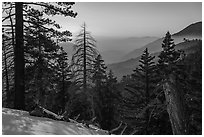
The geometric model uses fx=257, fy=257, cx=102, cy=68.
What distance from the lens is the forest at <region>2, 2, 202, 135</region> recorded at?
19.8 feet

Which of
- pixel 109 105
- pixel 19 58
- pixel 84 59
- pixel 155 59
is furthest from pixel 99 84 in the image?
pixel 19 58

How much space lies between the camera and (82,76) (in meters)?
15.4

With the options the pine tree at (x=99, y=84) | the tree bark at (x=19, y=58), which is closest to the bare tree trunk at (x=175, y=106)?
the tree bark at (x=19, y=58)

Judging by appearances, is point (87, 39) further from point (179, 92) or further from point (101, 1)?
point (179, 92)

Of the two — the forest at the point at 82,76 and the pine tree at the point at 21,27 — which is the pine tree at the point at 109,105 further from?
the pine tree at the point at 21,27

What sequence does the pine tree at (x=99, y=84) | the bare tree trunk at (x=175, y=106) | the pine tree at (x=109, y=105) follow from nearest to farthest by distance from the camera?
the bare tree trunk at (x=175, y=106) < the pine tree at (x=99, y=84) < the pine tree at (x=109, y=105)

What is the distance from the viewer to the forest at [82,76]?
6.04 meters

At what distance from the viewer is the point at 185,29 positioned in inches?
269

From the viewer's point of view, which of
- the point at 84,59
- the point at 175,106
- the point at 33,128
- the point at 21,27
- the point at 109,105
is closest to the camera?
the point at 33,128

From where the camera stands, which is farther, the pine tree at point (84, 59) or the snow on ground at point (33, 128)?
the pine tree at point (84, 59)

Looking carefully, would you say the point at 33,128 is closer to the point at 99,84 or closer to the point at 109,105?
the point at 99,84

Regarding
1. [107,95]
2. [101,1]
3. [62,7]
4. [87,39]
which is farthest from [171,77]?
[107,95]

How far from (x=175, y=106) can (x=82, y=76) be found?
10.5 meters

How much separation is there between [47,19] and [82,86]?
24.5 ft
